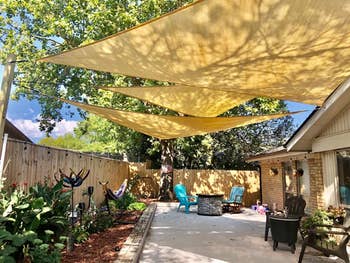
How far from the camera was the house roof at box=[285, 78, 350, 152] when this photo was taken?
5552 mm

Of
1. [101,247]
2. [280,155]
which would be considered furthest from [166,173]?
[101,247]

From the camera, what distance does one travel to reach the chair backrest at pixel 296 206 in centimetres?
665

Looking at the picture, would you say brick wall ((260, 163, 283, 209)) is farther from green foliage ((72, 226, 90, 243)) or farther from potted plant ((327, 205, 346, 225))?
green foliage ((72, 226, 90, 243))

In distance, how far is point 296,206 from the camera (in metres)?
6.72

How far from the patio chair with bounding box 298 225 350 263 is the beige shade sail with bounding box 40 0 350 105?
2.32 metres

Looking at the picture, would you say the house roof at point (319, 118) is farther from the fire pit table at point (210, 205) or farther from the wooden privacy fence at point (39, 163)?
the wooden privacy fence at point (39, 163)

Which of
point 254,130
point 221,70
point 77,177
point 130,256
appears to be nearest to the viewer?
point 221,70

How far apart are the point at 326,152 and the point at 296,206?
1.39 m

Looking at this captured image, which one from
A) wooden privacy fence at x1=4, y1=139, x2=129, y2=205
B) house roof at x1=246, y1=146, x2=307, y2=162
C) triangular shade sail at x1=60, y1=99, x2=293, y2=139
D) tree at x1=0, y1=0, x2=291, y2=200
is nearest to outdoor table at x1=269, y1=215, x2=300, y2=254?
triangular shade sail at x1=60, y1=99, x2=293, y2=139

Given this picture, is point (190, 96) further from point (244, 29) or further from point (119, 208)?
point (119, 208)

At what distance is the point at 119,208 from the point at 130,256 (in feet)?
19.1

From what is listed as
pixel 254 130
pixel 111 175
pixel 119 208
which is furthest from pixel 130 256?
pixel 254 130

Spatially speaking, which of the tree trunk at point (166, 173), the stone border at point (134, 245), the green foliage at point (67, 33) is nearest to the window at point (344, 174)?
the stone border at point (134, 245)

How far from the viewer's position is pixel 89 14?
10.7 meters
